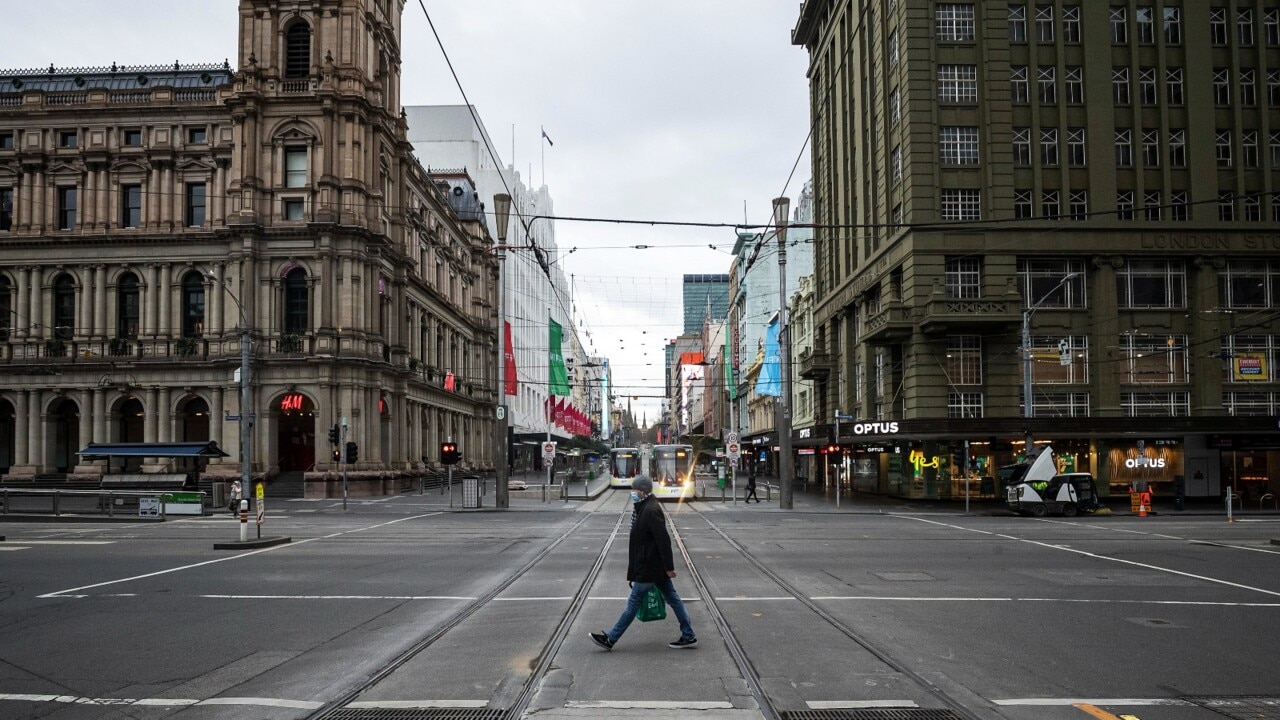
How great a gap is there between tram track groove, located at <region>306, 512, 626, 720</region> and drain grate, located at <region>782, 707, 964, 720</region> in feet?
7.55

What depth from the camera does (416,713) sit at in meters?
7.84

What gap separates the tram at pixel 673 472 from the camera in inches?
2146

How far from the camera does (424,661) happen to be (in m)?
9.87

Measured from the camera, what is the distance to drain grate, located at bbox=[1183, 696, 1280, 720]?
26.2 ft

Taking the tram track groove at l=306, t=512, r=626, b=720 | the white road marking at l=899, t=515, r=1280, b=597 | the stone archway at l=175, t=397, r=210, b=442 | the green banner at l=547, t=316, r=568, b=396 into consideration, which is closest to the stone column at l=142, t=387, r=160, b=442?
the stone archway at l=175, t=397, r=210, b=442

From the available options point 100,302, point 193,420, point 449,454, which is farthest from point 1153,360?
point 100,302

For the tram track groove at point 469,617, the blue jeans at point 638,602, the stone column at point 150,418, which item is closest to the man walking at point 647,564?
the blue jeans at point 638,602

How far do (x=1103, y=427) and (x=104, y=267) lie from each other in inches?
2096

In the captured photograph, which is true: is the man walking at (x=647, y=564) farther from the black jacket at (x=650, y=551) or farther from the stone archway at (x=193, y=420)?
the stone archway at (x=193, y=420)

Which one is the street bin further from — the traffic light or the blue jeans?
the blue jeans

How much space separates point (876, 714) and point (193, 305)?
54.3 metres

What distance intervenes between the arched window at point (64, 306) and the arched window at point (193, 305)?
258 inches

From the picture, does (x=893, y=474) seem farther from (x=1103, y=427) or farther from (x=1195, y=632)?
(x=1195, y=632)

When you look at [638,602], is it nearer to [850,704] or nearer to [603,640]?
[603,640]
